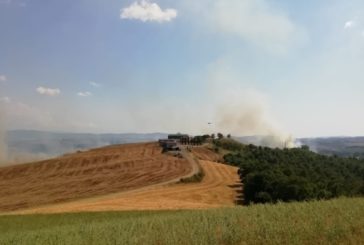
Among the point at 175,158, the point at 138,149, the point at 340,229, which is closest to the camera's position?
the point at 340,229

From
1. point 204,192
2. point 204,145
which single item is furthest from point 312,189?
point 204,145

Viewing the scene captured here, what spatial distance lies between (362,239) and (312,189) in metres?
46.2

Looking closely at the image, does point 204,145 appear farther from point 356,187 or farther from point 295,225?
point 295,225

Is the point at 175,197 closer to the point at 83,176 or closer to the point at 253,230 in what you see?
the point at 83,176

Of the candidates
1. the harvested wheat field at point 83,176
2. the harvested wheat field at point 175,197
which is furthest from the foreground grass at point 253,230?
the harvested wheat field at point 83,176

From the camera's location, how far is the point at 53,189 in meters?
74.6

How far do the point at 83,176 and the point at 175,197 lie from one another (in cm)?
2914

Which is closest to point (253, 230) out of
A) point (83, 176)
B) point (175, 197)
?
point (175, 197)

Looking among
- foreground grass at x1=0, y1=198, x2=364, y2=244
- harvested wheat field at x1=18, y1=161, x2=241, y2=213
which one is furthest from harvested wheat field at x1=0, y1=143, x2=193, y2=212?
foreground grass at x1=0, y1=198, x2=364, y2=244

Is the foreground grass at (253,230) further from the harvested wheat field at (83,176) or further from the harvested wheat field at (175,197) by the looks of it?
the harvested wheat field at (83,176)

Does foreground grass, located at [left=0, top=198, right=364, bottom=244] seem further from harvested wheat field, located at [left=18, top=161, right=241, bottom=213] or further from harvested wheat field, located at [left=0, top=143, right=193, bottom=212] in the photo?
harvested wheat field, located at [left=0, top=143, right=193, bottom=212]

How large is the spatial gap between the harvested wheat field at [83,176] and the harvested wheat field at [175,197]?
16.0ft

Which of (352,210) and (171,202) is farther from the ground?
(352,210)

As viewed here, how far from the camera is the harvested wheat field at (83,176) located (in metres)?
69.3
